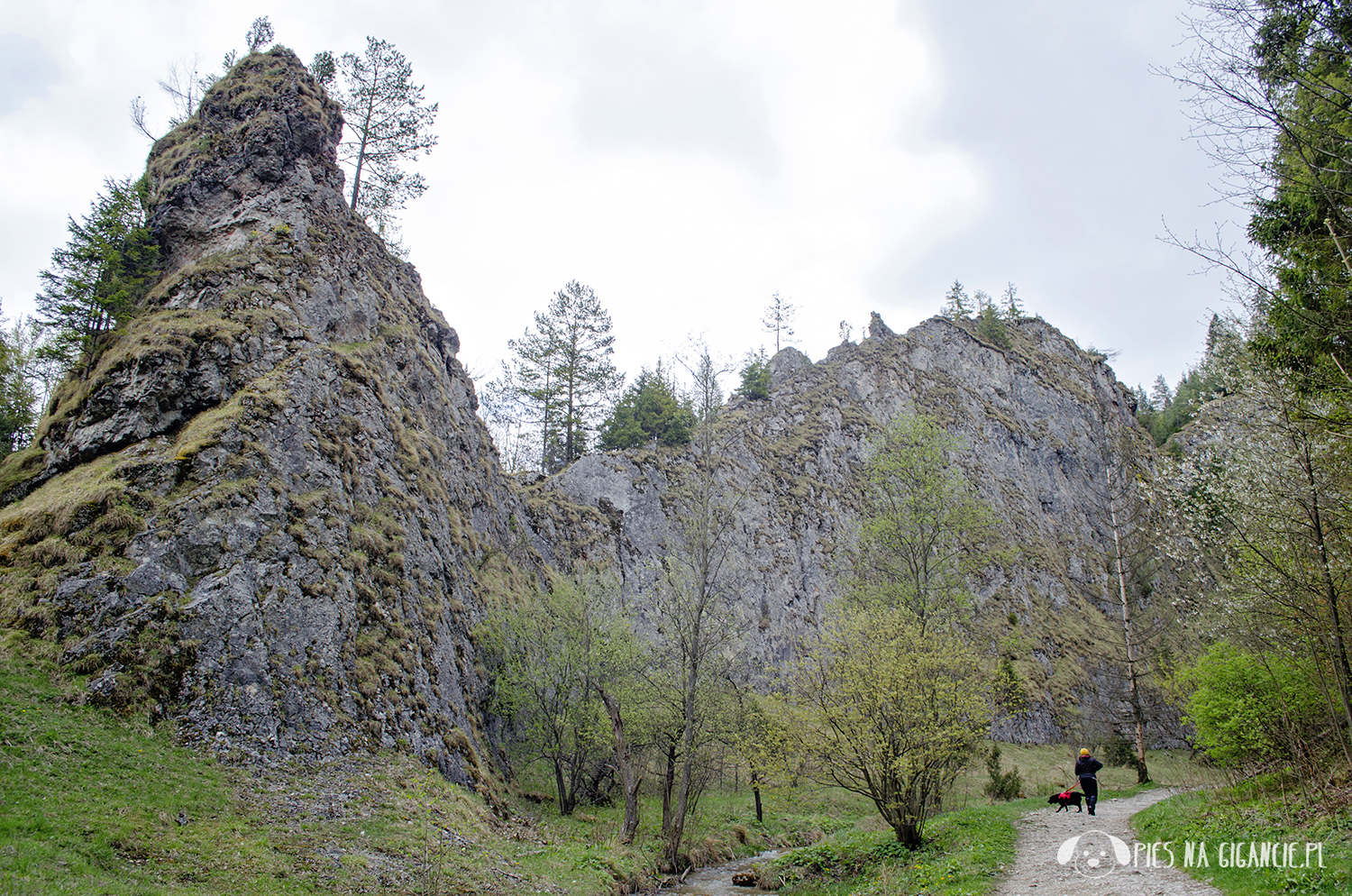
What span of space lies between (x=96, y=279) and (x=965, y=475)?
2169 inches

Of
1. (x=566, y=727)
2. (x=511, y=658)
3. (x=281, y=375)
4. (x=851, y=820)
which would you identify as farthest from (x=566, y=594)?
(x=851, y=820)

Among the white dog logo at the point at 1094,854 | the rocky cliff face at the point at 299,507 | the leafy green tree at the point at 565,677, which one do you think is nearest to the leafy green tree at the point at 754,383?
the rocky cliff face at the point at 299,507

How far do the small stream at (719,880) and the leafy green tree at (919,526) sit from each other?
9.51 m

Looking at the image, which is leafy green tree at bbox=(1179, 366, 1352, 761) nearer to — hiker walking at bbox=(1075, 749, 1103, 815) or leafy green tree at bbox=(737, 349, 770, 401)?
hiker walking at bbox=(1075, 749, 1103, 815)

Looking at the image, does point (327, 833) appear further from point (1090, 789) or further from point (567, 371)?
point (567, 371)

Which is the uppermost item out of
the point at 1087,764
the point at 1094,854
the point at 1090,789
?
the point at 1087,764

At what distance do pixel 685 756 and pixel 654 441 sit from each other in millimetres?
25059

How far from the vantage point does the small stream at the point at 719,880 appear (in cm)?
1603

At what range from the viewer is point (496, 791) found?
756 inches

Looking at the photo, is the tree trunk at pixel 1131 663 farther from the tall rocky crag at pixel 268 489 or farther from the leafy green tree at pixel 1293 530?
the tall rocky crag at pixel 268 489

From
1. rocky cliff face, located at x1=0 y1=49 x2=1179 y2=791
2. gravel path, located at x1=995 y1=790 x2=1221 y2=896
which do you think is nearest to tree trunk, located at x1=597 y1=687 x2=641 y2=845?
rocky cliff face, located at x1=0 y1=49 x2=1179 y2=791

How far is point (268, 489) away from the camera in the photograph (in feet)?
58.1

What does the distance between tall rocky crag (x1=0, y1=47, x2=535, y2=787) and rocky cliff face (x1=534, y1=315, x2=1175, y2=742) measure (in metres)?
9.43

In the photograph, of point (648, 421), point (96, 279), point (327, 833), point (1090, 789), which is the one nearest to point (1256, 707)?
point (1090, 789)
